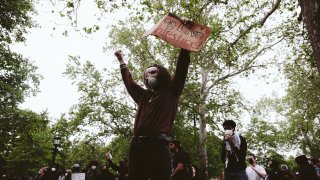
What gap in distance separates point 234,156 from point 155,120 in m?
2.71

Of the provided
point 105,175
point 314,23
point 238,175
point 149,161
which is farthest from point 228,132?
point 105,175

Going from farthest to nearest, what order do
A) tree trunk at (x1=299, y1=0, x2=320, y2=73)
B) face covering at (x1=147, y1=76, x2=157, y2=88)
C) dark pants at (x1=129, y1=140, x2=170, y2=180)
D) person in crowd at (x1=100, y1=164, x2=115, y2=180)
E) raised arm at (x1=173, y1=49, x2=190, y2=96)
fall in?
person in crowd at (x1=100, y1=164, x2=115, y2=180) → tree trunk at (x1=299, y1=0, x2=320, y2=73) → face covering at (x1=147, y1=76, x2=157, y2=88) → raised arm at (x1=173, y1=49, x2=190, y2=96) → dark pants at (x1=129, y1=140, x2=170, y2=180)

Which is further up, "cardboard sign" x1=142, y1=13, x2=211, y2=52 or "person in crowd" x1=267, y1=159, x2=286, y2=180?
"cardboard sign" x1=142, y1=13, x2=211, y2=52

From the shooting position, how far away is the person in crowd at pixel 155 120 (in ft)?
8.44

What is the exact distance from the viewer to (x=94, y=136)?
24531 mm

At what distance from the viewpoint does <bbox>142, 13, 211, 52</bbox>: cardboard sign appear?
289 centimetres

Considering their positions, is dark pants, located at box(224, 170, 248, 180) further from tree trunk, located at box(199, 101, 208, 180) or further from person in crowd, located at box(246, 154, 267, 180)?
tree trunk, located at box(199, 101, 208, 180)

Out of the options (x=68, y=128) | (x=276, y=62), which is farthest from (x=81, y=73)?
(x=276, y=62)

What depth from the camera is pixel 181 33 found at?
2988 millimetres

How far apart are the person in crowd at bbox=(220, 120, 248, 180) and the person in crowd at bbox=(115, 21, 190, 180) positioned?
7.93 ft

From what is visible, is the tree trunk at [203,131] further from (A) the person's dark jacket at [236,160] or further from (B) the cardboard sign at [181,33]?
(B) the cardboard sign at [181,33]

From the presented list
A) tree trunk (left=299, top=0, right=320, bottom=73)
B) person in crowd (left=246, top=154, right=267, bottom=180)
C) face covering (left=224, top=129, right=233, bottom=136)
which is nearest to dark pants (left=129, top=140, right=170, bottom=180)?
tree trunk (left=299, top=0, right=320, bottom=73)

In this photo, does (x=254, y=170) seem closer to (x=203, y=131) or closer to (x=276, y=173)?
(x=276, y=173)

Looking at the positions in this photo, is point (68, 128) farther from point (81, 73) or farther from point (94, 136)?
point (81, 73)
